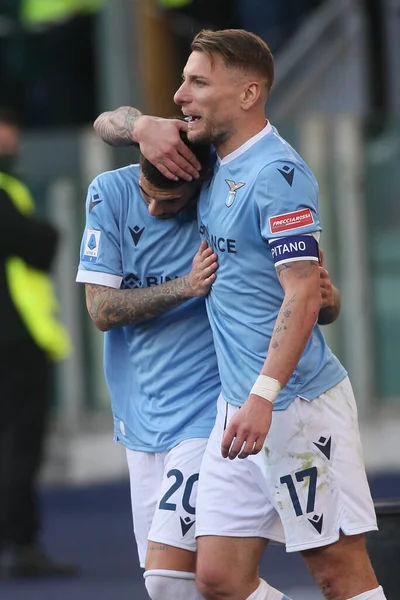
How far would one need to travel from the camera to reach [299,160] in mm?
4406

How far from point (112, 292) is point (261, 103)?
809 millimetres

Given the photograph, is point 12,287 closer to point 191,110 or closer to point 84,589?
point 84,589

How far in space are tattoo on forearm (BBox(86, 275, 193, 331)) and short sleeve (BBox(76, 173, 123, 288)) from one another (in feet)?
0.14

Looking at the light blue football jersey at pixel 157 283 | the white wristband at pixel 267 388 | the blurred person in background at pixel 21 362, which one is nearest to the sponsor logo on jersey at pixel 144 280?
the light blue football jersey at pixel 157 283

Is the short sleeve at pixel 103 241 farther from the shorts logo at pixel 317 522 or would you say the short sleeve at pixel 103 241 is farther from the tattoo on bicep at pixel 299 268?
the shorts logo at pixel 317 522

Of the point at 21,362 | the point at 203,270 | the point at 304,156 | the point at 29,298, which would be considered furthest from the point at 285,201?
the point at 304,156

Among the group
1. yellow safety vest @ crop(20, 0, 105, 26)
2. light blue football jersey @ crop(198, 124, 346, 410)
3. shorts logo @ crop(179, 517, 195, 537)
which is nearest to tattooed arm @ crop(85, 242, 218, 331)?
light blue football jersey @ crop(198, 124, 346, 410)

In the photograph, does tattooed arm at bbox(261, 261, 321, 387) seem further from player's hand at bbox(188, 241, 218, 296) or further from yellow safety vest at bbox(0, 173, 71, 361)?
yellow safety vest at bbox(0, 173, 71, 361)

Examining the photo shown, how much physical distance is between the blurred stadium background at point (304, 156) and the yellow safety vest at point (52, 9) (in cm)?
2

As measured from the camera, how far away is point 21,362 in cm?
811

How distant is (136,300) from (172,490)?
627 millimetres

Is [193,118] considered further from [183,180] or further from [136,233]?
[136,233]

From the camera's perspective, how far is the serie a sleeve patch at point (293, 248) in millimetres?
4254

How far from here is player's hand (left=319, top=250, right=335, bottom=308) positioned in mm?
4520
